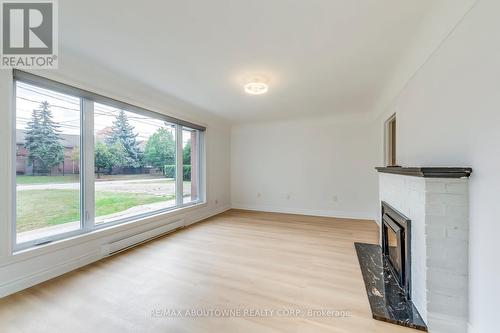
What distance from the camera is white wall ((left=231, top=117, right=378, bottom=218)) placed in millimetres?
4738

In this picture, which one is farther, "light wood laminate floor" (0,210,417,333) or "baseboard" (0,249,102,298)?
"baseboard" (0,249,102,298)

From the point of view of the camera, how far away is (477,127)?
1267 millimetres

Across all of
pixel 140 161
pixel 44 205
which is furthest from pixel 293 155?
pixel 44 205

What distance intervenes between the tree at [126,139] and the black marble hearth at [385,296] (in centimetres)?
362

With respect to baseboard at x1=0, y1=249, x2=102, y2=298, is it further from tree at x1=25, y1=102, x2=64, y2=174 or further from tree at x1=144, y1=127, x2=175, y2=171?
tree at x1=144, y1=127, x2=175, y2=171

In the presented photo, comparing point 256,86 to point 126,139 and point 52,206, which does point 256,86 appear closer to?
point 126,139

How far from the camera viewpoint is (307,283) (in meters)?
2.12

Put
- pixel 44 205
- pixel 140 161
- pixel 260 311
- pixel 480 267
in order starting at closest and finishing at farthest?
pixel 480 267 → pixel 260 311 → pixel 44 205 → pixel 140 161

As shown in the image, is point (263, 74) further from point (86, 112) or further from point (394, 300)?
point (394, 300)

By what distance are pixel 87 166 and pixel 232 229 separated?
254 centimetres

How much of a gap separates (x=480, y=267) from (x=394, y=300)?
805mm

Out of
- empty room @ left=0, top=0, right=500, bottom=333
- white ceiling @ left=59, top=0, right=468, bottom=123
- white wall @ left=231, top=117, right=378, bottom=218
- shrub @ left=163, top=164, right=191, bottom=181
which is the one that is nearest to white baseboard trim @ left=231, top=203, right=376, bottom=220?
white wall @ left=231, top=117, right=378, bottom=218

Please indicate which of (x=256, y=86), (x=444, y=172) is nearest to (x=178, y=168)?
(x=256, y=86)

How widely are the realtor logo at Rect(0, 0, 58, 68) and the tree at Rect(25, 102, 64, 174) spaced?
0.46 m
